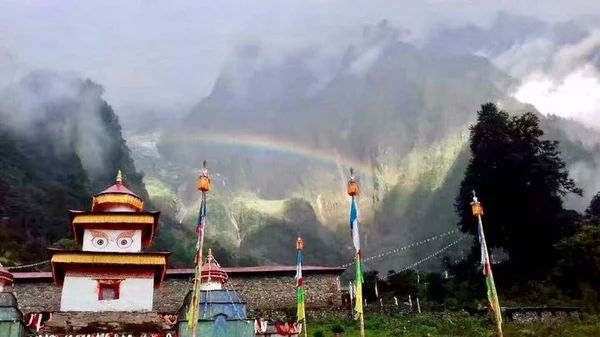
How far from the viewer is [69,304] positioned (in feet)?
65.9

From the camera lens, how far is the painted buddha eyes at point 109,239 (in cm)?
2169

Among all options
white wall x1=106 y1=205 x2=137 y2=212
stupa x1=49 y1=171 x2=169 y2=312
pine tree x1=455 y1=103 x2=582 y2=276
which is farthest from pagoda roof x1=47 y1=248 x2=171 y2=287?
pine tree x1=455 y1=103 x2=582 y2=276

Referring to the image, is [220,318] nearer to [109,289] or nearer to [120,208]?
[109,289]

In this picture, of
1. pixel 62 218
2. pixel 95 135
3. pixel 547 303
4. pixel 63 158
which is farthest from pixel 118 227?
pixel 95 135

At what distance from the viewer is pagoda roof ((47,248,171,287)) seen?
20.2 m

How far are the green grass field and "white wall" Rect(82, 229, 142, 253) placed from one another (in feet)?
25.6

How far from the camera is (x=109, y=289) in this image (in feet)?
67.5

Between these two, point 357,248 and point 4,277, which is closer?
point 357,248

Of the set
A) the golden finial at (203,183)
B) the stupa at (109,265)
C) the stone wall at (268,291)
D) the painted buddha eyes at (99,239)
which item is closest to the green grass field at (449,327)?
the stone wall at (268,291)

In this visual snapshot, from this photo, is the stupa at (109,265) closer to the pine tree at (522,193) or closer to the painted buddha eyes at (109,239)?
the painted buddha eyes at (109,239)

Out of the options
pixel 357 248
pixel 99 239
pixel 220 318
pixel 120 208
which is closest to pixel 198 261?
pixel 220 318

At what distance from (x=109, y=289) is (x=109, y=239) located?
76.9 inches

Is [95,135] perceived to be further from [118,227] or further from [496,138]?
[118,227]

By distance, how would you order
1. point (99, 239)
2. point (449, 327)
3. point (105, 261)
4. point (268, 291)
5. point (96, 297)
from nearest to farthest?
1. point (96, 297)
2. point (105, 261)
3. point (99, 239)
4. point (449, 327)
5. point (268, 291)
